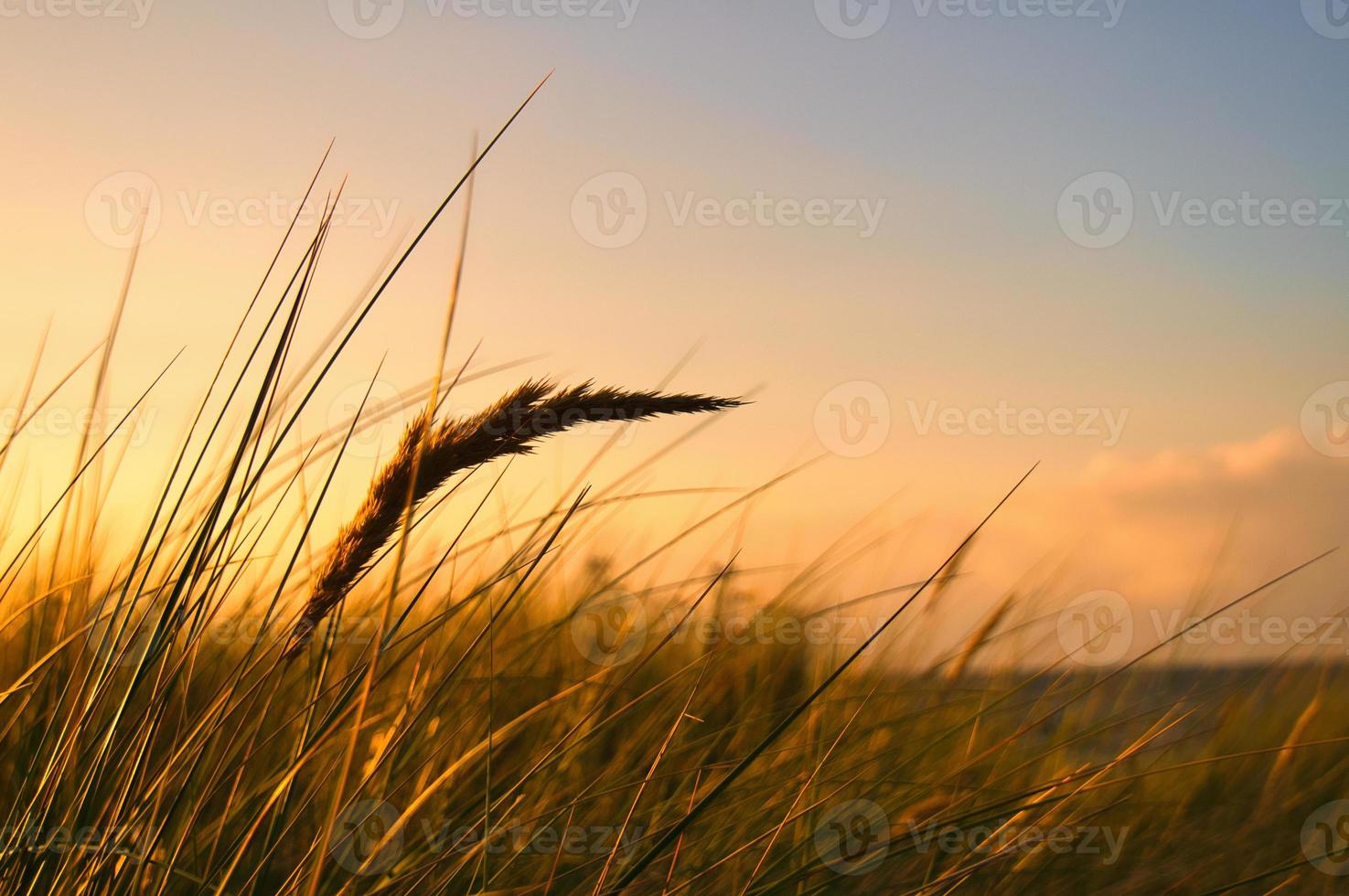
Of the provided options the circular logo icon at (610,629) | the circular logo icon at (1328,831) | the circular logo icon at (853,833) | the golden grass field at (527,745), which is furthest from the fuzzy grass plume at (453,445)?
the circular logo icon at (1328,831)

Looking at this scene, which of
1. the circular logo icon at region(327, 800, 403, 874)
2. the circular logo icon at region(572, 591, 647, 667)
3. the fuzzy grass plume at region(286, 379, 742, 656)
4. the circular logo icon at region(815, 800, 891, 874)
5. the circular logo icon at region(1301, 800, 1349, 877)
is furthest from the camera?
the circular logo icon at region(572, 591, 647, 667)

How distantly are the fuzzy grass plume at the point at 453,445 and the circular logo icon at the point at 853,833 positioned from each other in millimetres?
960

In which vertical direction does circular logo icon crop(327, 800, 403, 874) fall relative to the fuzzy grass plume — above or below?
below

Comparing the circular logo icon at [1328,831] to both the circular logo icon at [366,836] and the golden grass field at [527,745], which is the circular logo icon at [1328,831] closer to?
the golden grass field at [527,745]

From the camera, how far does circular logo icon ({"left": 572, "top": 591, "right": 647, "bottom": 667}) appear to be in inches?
104

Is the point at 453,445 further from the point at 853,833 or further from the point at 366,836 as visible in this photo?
the point at 853,833

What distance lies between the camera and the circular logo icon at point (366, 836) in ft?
4.59

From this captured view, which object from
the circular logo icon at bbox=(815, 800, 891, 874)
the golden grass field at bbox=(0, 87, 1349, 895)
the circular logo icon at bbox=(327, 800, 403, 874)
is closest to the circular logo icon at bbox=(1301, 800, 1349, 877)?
the golden grass field at bbox=(0, 87, 1349, 895)

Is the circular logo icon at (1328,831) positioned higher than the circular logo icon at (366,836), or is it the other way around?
the circular logo icon at (366,836)

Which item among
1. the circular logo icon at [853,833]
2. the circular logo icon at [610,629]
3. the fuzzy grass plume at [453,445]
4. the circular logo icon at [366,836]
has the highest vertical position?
the fuzzy grass plume at [453,445]

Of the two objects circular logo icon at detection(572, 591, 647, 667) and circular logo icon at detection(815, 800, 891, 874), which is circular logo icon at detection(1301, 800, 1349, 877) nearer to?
circular logo icon at detection(815, 800, 891, 874)

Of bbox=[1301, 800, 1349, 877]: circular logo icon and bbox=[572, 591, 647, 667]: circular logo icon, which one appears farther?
bbox=[572, 591, 647, 667]: circular logo icon

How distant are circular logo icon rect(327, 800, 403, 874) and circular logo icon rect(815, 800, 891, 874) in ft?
2.39

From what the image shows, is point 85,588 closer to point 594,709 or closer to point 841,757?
point 594,709
